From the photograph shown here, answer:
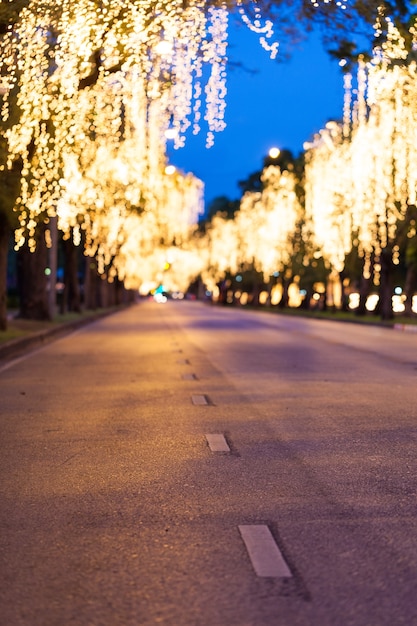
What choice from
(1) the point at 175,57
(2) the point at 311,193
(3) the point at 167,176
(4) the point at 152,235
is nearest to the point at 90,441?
(1) the point at 175,57

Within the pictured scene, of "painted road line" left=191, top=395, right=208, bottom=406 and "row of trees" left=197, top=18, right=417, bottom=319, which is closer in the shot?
"painted road line" left=191, top=395, right=208, bottom=406

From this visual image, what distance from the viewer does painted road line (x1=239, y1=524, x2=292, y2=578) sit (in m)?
6.16

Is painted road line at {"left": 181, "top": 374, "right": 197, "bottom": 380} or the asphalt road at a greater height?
the asphalt road

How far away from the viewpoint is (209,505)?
802 cm

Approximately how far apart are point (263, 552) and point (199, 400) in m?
8.61

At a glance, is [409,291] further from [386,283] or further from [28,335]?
[28,335]

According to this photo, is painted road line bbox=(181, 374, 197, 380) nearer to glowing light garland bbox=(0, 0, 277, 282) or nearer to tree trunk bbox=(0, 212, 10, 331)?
glowing light garland bbox=(0, 0, 277, 282)

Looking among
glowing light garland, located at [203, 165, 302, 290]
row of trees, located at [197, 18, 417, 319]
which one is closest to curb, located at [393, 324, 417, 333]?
row of trees, located at [197, 18, 417, 319]

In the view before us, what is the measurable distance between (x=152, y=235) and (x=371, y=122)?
67.5 feet

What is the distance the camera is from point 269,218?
93125 mm

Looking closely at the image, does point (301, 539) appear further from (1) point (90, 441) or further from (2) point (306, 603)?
(1) point (90, 441)

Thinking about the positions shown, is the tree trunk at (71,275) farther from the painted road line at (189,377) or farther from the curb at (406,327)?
the painted road line at (189,377)

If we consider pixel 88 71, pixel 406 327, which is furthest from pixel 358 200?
pixel 88 71

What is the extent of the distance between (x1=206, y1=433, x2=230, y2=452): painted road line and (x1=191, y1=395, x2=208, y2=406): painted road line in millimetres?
3139
